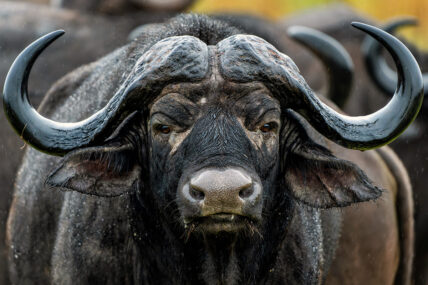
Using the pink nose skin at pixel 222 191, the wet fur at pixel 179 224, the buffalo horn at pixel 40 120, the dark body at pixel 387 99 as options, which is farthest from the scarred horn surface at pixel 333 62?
the pink nose skin at pixel 222 191

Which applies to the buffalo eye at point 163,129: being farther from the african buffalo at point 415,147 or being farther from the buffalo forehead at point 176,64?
the african buffalo at point 415,147

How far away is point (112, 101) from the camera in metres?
5.27

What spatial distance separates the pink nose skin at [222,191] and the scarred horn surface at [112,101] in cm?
69

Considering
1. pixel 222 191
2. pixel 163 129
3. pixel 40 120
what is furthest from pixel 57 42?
pixel 222 191

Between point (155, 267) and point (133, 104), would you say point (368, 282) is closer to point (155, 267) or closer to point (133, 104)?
point (155, 267)

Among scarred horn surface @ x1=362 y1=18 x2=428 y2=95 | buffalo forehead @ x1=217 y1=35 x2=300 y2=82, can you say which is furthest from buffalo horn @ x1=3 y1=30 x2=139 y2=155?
scarred horn surface @ x1=362 y1=18 x2=428 y2=95

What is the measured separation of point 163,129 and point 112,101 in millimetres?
345

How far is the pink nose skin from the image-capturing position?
4.62 m

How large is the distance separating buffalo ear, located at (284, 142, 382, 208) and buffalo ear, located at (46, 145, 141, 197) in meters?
0.98

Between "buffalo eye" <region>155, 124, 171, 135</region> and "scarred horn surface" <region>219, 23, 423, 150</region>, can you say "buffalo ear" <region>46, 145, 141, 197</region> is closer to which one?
"buffalo eye" <region>155, 124, 171, 135</region>

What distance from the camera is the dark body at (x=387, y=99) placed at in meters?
10.8

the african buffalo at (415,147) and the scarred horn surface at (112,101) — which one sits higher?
the scarred horn surface at (112,101)

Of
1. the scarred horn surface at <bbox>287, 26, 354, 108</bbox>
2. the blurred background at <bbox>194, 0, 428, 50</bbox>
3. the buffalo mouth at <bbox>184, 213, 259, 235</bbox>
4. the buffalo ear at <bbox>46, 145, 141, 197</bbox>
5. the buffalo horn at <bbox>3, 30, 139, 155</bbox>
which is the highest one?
the buffalo horn at <bbox>3, 30, 139, 155</bbox>

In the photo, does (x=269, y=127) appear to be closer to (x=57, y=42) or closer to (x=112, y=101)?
(x=112, y=101)
